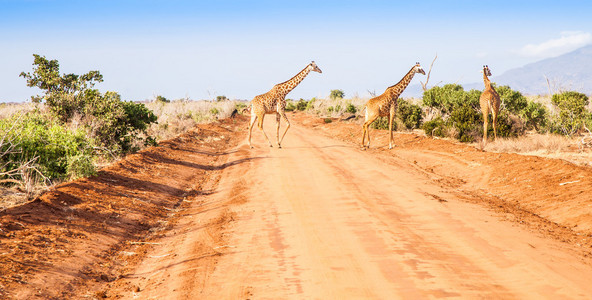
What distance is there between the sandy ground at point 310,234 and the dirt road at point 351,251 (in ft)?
0.08

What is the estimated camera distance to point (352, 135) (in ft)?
88.0

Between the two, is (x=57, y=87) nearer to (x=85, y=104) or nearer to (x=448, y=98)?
(x=85, y=104)

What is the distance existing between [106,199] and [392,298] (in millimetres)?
7284

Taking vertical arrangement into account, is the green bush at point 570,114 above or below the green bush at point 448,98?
below

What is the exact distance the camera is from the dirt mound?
6047mm

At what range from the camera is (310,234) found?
25.6ft

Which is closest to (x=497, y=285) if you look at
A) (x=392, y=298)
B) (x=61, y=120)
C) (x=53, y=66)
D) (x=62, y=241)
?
(x=392, y=298)

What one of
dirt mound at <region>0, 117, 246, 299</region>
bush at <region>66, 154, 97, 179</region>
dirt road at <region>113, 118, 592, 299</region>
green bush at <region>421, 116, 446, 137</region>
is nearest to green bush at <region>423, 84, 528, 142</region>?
green bush at <region>421, 116, 446, 137</region>

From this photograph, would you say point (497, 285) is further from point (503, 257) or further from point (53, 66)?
point (53, 66)

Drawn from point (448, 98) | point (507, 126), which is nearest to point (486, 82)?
point (507, 126)

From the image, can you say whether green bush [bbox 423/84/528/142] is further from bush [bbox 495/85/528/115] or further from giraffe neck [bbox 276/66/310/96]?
giraffe neck [bbox 276/66/310/96]

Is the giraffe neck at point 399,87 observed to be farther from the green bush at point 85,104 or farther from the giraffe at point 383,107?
the green bush at point 85,104

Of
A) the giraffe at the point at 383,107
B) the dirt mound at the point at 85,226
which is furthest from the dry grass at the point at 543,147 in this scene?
the dirt mound at the point at 85,226

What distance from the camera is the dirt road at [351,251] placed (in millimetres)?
5508
